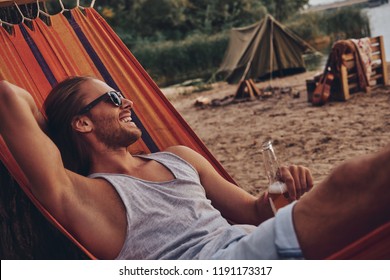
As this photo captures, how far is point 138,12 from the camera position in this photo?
24031 mm

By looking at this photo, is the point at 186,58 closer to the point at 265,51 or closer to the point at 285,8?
the point at 265,51

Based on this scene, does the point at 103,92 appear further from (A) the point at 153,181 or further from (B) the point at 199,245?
(B) the point at 199,245

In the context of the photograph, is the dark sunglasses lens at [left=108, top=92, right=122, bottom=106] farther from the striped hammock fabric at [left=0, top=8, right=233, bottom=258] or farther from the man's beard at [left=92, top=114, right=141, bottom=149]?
the striped hammock fabric at [left=0, top=8, right=233, bottom=258]

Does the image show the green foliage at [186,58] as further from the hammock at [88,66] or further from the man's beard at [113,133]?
the man's beard at [113,133]

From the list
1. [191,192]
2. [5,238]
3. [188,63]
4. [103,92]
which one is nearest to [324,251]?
[191,192]

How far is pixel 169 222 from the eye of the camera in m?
1.65

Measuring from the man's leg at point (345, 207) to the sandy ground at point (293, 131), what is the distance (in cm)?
265

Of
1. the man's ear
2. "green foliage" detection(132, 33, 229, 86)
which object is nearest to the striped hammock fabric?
the man's ear

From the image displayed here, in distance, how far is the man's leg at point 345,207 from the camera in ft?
3.85

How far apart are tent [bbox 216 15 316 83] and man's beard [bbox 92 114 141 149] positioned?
949 cm

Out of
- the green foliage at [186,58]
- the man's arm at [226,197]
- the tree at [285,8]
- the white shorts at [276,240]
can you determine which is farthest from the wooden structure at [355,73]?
the tree at [285,8]

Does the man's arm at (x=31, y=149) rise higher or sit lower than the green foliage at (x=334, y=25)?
higher

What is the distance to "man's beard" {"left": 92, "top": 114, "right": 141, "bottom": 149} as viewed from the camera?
6.06ft
